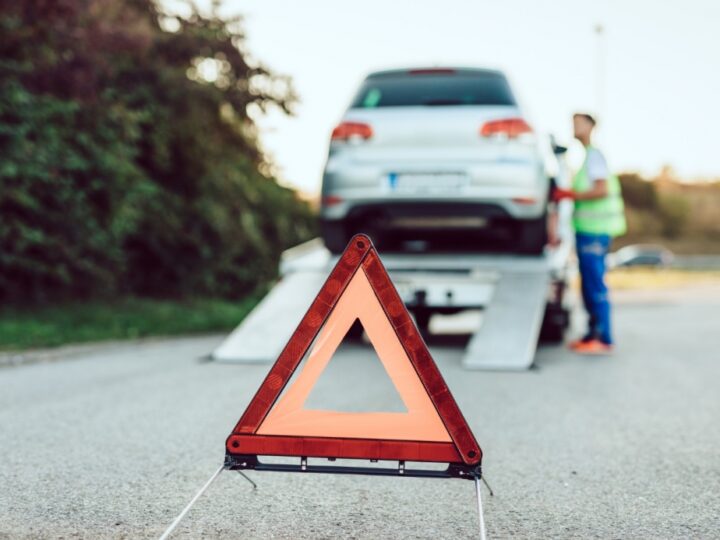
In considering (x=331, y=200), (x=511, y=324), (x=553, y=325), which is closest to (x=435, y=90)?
(x=331, y=200)

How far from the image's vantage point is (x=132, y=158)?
1702cm

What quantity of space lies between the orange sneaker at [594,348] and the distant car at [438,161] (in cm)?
128

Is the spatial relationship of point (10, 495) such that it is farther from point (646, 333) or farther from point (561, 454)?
point (646, 333)

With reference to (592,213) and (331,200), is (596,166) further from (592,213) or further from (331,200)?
(331,200)

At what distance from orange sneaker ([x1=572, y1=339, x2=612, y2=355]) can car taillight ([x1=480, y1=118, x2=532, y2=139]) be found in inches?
92.1

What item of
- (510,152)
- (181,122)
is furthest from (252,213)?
(510,152)

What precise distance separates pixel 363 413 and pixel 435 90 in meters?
6.93

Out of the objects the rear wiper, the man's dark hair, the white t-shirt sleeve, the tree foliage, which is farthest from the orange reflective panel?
the tree foliage

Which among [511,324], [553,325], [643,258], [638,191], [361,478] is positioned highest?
[361,478]

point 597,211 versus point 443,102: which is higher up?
point 443,102

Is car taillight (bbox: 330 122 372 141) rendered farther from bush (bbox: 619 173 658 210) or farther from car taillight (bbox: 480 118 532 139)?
bush (bbox: 619 173 658 210)

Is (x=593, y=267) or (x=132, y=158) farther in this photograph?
(x=132, y=158)

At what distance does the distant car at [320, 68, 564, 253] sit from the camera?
32.7 feet

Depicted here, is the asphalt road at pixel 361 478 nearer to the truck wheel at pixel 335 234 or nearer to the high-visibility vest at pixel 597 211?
the truck wheel at pixel 335 234
